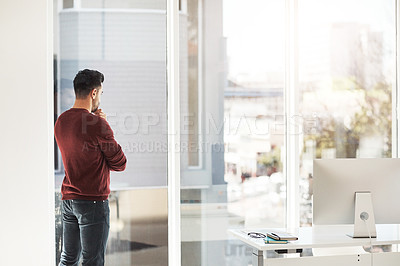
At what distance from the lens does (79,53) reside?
4.23m

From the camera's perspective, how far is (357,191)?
3.36 meters

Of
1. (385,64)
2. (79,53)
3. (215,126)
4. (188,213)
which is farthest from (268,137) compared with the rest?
(79,53)

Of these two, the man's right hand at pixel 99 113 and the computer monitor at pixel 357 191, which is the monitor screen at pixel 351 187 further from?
the man's right hand at pixel 99 113

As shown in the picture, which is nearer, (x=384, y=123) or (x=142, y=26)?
(x=142, y=26)

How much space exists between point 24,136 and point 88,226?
0.92 metres

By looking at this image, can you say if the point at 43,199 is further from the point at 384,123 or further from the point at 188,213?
the point at 384,123

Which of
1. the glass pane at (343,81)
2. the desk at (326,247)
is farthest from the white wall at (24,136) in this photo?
the glass pane at (343,81)

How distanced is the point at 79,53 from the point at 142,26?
0.56m

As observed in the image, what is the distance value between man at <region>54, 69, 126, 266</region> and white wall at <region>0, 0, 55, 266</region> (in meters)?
0.28

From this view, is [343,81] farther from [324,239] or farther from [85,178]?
[85,178]

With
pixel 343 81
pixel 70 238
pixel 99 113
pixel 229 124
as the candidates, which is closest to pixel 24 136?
pixel 99 113

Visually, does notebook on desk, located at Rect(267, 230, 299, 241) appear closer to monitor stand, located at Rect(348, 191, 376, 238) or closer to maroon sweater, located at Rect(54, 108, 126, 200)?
monitor stand, located at Rect(348, 191, 376, 238)

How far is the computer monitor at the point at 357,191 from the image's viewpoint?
3.32 metres

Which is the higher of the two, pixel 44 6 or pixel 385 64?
pixel 44 6
